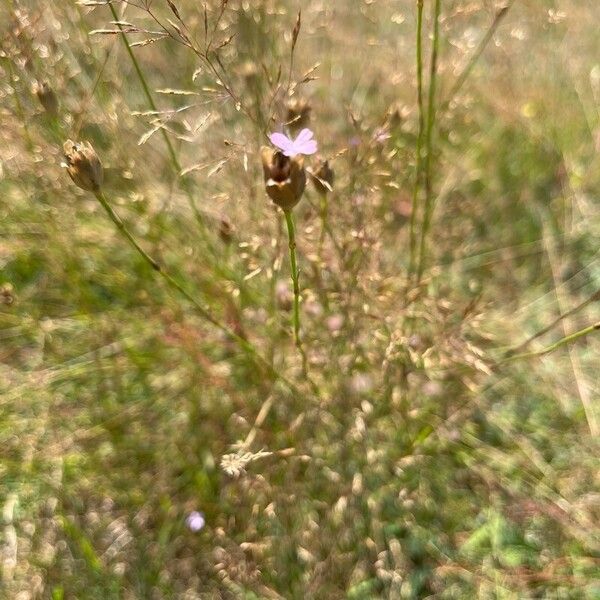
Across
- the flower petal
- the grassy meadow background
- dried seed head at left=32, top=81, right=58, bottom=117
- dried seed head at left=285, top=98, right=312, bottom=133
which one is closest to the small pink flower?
the flower petal

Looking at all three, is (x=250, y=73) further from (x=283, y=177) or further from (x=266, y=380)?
(x=266, y=380)

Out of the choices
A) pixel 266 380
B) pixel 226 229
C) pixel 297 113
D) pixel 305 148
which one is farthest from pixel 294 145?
pixel 266 380

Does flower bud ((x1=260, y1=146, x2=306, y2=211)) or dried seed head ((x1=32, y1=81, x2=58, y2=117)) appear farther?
dried seed head ((x1=32, y1=81, x2=58, y2=117))

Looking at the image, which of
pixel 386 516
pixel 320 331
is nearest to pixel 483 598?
pixel 386 516

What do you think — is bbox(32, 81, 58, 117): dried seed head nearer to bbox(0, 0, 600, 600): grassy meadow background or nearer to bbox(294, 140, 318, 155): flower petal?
bbox(0, 0, 600, 600): grassy meadow background

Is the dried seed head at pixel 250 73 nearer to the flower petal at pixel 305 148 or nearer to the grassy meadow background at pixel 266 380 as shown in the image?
the grassy meadow background at pixel 266 380

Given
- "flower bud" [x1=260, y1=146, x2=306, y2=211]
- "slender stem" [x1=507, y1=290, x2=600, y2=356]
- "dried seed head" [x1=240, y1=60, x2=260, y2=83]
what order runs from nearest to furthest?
"flower bud" [x1=260, y1=146, x2=306, y2=211], "slender stem" [x1=507, y1=290, x2=600, y2=356], "dried seed head" [x1=240, y1=60, x2=260, y2=83]

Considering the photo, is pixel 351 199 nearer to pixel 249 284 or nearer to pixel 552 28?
pixel 249 284
